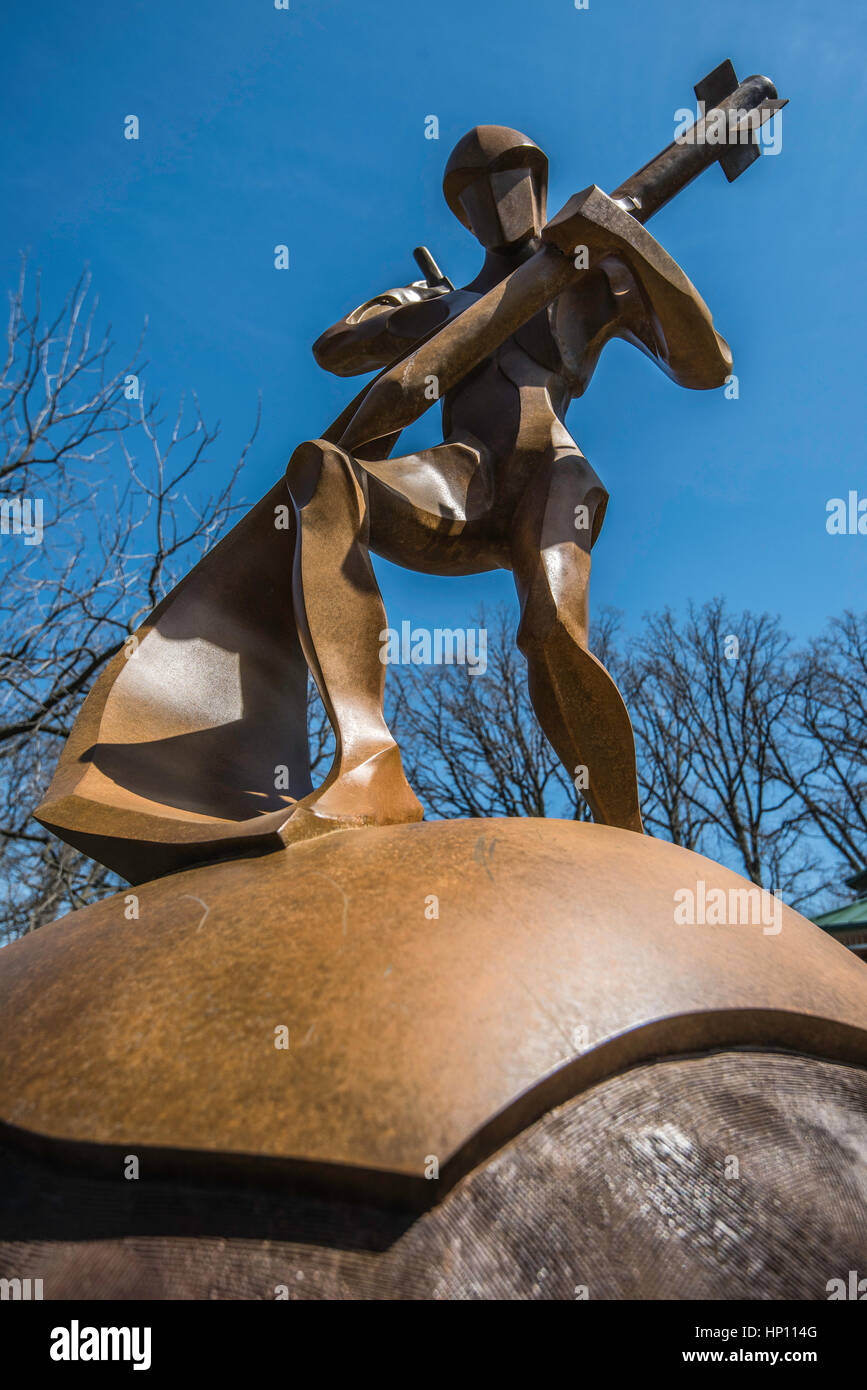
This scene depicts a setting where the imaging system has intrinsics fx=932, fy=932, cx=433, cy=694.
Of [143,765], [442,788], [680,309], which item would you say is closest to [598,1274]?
[143,765]

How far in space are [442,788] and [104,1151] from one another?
493 inches

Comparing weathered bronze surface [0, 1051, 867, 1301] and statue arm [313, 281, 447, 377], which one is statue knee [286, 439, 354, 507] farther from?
weathered bronze surface [0, 1051, 867, 1301]

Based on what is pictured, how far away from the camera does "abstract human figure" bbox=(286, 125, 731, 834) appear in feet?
9.73

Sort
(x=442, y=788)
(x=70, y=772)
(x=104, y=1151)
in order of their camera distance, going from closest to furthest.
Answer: (x=104, y=1151) < (x=70, y=772) < (x=442, y=788)

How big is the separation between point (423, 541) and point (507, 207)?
1.63 metres

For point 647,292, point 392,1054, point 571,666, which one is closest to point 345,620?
point 571,666

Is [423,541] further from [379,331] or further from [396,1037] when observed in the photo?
[396,1037]

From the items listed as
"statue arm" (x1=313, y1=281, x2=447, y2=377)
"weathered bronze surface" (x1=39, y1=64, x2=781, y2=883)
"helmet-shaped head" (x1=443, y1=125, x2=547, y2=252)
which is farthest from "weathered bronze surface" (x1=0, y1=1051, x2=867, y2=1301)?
"helmet-shaped head" (x1=443, y1=125, x2=547, y2=252)

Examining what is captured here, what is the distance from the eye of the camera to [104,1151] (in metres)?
1.61

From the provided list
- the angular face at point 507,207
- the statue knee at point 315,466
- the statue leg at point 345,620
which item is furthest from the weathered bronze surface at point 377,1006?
the angular face at point 507,207

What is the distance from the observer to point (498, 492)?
3.61 meters

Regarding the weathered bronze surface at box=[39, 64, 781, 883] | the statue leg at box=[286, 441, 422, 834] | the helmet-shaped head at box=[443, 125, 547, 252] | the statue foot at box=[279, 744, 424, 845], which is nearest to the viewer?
the statue foot at box=[279, 744, 424, 845]

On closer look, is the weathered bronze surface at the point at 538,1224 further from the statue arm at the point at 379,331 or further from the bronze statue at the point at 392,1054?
the statue arm at the point at 379,331
